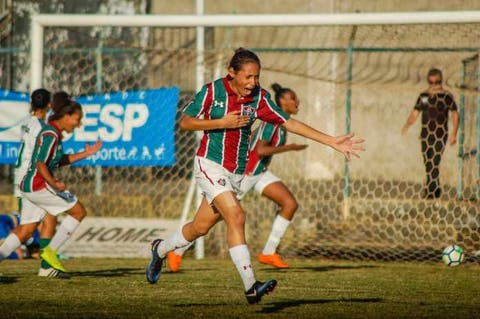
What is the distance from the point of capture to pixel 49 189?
30.5 feet

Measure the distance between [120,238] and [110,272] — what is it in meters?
2.12

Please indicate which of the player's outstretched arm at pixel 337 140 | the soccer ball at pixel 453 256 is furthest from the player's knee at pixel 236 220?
the soccer ball at pixel 453 256

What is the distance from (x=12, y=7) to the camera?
16.5 meters

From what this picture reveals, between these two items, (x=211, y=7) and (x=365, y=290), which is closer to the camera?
(x=365, y=290)

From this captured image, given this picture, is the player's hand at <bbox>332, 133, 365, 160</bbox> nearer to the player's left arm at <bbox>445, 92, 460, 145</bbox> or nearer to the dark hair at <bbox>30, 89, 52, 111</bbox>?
the dark hair at <bbox>30, 89, 52, 111</bbox>

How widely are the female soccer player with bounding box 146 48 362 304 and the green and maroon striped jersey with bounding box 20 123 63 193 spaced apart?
1.99 meters

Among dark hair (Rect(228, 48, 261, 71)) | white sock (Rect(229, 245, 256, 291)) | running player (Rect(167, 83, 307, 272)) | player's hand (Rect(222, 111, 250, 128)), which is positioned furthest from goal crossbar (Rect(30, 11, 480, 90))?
white sock (Rect(229, 245, 256, 291))

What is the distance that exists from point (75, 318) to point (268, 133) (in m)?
4.67

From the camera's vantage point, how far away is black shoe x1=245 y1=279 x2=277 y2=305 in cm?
668

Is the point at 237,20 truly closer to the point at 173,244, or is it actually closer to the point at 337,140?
the point at 173,244

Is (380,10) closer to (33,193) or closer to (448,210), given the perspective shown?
(448,210)

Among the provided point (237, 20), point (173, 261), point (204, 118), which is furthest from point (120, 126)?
point (204, 118)

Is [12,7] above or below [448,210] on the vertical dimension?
above

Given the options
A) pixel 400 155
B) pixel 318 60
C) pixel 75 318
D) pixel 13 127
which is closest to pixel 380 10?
pixel 318 60
